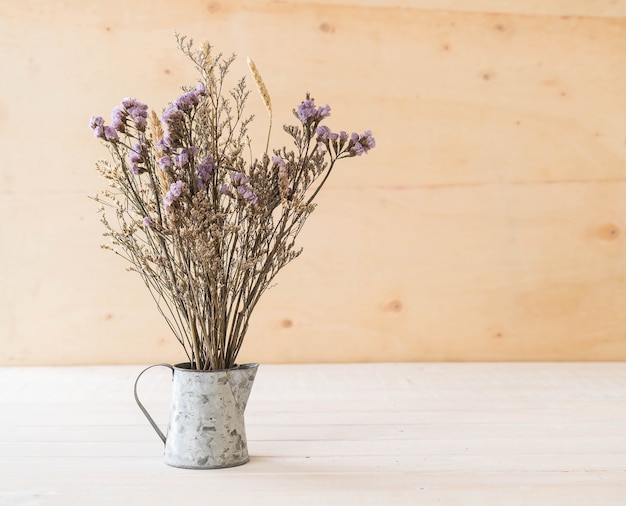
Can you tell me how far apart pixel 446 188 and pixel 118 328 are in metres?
0.73

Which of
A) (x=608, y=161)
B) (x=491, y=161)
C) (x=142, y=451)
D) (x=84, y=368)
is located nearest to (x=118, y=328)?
(x=84, y=368)

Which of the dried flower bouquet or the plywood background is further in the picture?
the plywood background

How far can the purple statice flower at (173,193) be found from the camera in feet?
3.00

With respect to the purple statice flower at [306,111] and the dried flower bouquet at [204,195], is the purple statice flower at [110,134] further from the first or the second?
the purple statice flower at [306,111]

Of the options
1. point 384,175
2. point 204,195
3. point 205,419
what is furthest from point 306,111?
point 384,175

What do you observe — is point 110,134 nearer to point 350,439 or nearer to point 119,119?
point 119,119

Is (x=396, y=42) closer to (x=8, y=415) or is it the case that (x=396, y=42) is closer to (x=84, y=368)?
(x=84, y=368)

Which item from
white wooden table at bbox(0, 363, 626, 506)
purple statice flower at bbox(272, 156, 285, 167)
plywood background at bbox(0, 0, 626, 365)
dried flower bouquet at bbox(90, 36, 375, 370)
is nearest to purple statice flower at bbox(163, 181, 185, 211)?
dried flower bouquet at bbox(90, 36, 375, 370)

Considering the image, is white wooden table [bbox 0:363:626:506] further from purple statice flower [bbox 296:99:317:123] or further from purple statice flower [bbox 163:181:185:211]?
purple statice flower [bbox 296:99:317:123]

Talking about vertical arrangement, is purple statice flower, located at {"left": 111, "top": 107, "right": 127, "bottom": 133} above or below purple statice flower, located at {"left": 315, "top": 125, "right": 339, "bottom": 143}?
above

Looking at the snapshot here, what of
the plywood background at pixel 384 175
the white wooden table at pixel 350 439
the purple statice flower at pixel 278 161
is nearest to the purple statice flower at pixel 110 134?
the purple statice flower at pixel 278 161

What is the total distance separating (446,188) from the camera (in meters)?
1.79

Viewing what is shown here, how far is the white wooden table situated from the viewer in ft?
3.01

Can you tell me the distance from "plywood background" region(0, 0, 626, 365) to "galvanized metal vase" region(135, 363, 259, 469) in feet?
2.50
